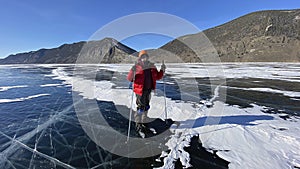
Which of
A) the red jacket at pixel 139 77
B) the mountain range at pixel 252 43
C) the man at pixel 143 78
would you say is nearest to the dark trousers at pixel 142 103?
the man at pixel 143 78

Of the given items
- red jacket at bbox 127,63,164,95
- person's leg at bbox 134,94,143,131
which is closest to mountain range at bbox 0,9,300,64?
person's leg at bbox 134,94,143,131

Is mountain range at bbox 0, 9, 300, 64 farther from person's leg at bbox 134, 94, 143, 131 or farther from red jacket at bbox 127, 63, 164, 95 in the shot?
red jacket at bbox 127, 63, 164, 95

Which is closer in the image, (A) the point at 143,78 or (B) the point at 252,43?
(A) the point at 143,78

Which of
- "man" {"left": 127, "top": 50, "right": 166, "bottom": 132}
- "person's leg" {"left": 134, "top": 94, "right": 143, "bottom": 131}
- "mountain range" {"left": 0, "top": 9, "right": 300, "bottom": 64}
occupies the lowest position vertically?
"person's leg" {"left": 134, "top": 94, "right": 143, "bottom": 131}

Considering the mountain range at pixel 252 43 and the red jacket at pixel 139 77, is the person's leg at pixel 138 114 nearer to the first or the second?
the red jacket at pixel 139 77

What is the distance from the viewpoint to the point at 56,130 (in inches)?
186

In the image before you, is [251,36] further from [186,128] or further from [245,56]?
[186,128]

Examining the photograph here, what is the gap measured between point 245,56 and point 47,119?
93177mm

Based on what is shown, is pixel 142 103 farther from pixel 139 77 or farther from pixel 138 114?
pixel 139 77

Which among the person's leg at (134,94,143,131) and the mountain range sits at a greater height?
the mountain range

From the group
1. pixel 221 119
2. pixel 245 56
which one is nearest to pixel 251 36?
pixel 245 56

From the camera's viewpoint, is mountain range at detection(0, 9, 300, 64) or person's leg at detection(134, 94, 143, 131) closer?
person's leg at detection(134, 94, 143, 131)

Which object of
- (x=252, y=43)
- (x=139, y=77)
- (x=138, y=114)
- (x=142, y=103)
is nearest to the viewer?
(x=139, y=77)

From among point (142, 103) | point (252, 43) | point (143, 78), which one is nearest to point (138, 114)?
point (142, 103)
